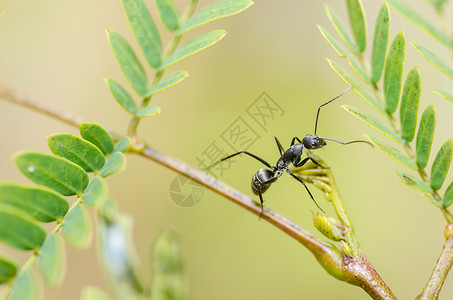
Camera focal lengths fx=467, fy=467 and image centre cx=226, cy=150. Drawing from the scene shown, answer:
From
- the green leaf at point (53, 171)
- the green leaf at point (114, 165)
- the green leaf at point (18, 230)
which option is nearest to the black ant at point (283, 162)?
the green leaf at point (114, 165)

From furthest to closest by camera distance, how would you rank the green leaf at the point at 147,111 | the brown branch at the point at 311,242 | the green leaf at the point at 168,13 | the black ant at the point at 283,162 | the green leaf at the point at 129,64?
the black ant at the point at 283,162 < the green leaf at the point at 168,13 < the green leaf at the point at 129,64 < the green leaf at the point at 147,111 < the brown branch at the point at 311,242

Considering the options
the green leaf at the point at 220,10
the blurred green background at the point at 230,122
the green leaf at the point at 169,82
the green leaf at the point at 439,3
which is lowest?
the blurred green background at the point at 230,122

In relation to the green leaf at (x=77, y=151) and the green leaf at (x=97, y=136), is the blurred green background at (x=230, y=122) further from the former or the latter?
the green leaf at (x=77, y=151)

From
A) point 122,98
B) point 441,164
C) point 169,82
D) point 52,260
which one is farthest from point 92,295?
point 441,164

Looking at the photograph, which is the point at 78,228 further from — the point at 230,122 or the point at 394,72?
the point at 230,122

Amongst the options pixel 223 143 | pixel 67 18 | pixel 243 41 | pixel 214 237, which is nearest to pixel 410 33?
pixel 243 41

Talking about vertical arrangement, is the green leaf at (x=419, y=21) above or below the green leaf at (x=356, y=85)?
above
